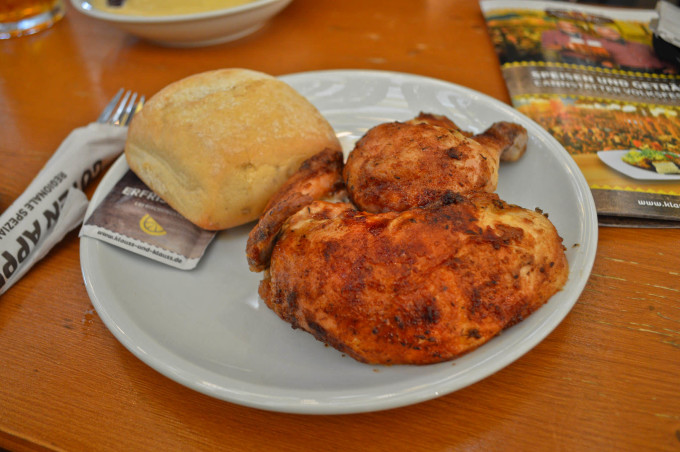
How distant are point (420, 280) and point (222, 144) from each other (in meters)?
0.49

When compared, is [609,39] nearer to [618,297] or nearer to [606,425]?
[618,297]

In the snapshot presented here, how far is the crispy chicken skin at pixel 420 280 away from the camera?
0.61 metres

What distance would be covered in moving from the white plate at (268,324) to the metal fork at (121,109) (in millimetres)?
285

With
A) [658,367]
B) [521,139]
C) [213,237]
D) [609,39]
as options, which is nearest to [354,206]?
[213,237]

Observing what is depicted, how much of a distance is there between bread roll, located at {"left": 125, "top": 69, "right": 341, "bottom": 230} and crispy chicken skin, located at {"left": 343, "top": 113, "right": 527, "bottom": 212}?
0.16 m

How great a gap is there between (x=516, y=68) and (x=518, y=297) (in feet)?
3.26

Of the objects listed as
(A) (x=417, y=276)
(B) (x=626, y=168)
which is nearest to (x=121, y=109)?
(A) (x=417, y=276)

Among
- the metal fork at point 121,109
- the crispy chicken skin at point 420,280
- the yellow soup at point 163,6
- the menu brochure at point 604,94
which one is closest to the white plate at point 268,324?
the crispy chicken skin at point 420,280

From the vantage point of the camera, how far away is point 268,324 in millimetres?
770

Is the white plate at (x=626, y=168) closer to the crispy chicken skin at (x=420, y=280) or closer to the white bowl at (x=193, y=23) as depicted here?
the crispy chicken skin at (x=420, y=280)

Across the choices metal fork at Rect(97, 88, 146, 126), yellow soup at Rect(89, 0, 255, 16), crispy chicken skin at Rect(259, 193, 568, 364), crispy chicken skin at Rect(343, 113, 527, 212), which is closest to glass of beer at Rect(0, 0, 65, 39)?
yellow soup at Rect(89, 0, 255, 16)

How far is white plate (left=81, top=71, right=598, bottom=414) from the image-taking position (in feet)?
1.98

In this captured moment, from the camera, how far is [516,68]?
1395 mm

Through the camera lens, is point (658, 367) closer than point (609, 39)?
Yes
